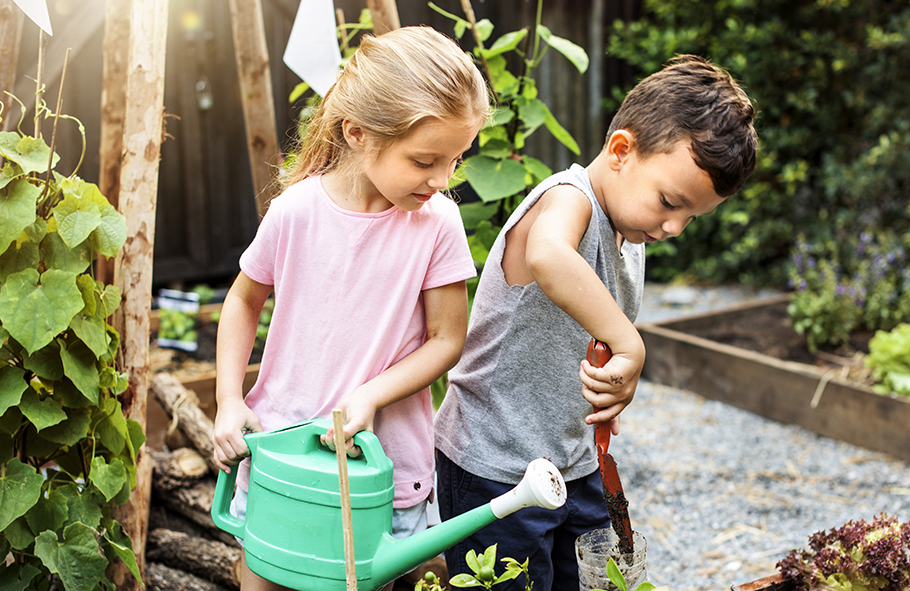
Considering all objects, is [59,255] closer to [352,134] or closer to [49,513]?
[49,513]

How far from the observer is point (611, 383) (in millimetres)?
954

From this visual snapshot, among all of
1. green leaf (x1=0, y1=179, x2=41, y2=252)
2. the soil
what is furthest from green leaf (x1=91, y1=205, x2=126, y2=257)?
the soil

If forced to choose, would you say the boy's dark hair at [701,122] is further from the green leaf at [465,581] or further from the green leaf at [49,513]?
the green leaf at [49,513]

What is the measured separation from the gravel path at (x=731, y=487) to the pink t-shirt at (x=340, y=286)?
1.33 m

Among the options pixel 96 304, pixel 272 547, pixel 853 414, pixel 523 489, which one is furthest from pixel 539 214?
pixel 853 414

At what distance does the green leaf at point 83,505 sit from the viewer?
129cm

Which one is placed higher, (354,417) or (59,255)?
(59,255)

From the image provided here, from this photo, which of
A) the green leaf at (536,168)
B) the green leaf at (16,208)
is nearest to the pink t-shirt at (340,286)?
the green leaf at (16,208)

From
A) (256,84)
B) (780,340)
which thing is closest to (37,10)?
(256,84)

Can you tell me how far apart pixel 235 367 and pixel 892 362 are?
265cm

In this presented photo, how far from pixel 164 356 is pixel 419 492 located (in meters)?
2.19

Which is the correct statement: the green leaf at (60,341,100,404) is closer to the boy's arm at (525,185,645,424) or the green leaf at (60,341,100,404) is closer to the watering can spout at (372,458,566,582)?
the watering can spout at (372,458,566,582)

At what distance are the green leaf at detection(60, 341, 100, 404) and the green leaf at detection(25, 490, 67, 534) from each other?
19 cm

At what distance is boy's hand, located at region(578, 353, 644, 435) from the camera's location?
3.11 ft
